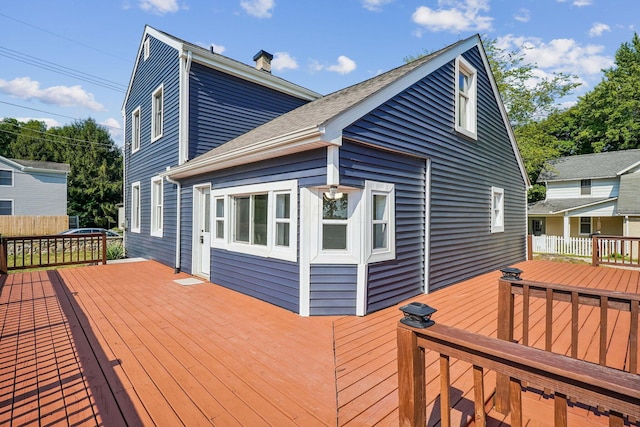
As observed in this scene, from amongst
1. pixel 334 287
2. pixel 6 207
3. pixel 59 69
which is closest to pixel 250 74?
pixel 334 287

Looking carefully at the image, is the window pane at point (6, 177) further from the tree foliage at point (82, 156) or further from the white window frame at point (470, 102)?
the white window frame at point (470, 102)

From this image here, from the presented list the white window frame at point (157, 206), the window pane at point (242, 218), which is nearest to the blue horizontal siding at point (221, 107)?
the white window frame at point (157, 206)

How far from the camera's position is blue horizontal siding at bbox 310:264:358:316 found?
4.41 metres

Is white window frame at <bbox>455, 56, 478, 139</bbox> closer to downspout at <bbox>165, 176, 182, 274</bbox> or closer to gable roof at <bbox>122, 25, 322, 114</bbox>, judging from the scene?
gable roof at <bbox>122, 25, 322, 114</bbox>

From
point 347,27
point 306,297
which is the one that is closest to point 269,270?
point 306,297

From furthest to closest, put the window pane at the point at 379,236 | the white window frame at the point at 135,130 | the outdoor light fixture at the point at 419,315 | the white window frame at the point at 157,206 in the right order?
1. the white window frame at the point at 135,130
2. the white window frame at the point at 157,206
3. the window pane at the point at 379,236
4. the outdoor light fixture at the point at 419,315

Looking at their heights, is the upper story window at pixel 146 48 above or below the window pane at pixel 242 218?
above

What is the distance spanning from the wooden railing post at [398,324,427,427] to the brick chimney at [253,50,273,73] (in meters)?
10.4

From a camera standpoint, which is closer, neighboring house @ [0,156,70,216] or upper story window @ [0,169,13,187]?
upper story window @ [0,169,13,187]

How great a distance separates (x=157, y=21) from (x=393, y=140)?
9525mm

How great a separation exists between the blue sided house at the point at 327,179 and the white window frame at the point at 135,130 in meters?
0.21

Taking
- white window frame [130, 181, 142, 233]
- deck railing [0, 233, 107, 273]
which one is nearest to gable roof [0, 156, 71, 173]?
deck railing [0, 233, 107, 273]

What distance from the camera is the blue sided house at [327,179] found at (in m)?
4.43

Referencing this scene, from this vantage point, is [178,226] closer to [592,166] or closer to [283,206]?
[283,206]
